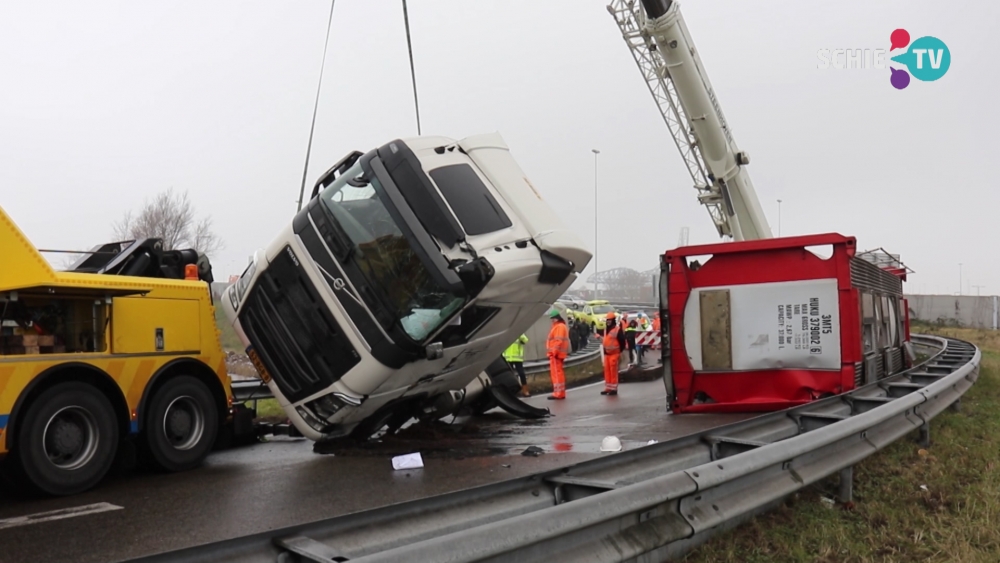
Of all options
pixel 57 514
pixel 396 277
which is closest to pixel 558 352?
pixel 396 277

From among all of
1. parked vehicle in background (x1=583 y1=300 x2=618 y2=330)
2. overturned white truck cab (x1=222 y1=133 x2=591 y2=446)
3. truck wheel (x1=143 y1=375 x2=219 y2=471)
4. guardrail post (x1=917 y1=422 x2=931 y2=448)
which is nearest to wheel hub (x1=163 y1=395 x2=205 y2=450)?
truck wheel (x1=143 y1=375 x2=219 y2=471)

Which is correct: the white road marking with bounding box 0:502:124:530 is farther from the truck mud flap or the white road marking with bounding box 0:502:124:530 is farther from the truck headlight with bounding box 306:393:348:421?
the truck mud flap

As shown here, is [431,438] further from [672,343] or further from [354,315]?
[672,343]

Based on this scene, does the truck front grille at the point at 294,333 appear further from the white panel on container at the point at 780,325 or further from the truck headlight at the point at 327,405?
the white panel on container at the point at 780,325

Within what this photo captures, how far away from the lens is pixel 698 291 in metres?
9.41

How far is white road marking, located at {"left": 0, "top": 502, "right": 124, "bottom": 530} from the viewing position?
5004mm

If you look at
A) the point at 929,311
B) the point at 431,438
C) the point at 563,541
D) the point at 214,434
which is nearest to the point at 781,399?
the point at 431,438

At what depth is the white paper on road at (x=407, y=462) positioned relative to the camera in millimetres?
6590

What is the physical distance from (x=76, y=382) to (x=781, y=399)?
22.0 feet

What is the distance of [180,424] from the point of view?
7.01 m

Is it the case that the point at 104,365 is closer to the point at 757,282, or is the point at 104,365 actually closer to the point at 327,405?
the point at 327,405

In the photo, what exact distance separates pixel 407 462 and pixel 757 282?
453 centimetres

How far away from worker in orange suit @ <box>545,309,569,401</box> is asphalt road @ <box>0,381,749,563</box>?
354 cm

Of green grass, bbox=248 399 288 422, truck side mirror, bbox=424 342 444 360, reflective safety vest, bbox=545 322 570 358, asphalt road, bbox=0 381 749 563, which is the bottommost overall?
green grass, bbox=248 399 288 422
